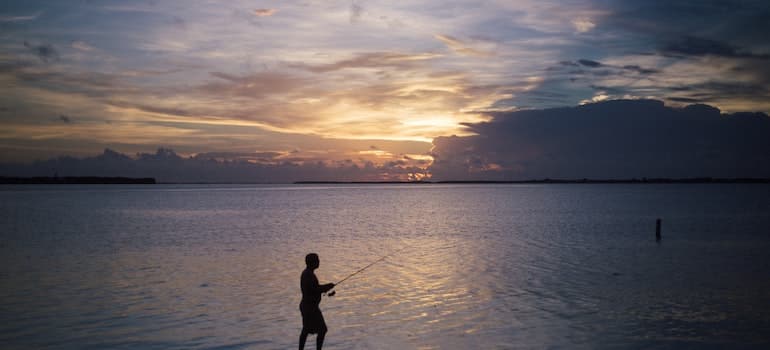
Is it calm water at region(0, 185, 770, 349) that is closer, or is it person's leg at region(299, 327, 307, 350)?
person's leg at region(299, 327, 307, 350)

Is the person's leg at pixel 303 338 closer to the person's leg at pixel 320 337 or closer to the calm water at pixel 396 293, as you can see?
the person's leg at pixel 320 337

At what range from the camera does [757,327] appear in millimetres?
13070

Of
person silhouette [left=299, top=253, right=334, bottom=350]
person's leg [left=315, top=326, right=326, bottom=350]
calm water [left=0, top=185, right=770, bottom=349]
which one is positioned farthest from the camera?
calm water [left=0, top=185, right=770, bottom=349]

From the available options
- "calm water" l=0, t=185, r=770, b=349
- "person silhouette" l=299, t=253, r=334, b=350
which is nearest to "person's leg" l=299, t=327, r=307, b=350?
"person silhouette" l=299, t=253, r=334, b=350

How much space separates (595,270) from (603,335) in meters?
10.7

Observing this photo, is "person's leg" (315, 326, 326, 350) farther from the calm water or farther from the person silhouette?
the calm water

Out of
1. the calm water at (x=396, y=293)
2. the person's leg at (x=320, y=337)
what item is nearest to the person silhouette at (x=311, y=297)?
the person's leg at (x=320, y=337)

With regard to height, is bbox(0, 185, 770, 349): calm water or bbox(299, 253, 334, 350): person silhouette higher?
bbox(299, 253, 334, 350): person silhouette

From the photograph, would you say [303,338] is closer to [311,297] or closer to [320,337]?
[320,337]

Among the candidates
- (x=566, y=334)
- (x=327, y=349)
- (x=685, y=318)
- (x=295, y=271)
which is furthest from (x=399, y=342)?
(x=295, y=271)

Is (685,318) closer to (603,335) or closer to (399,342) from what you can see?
(603,335)

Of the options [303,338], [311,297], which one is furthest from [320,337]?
[311,297]

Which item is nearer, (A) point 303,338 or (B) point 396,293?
(A) point 303,338

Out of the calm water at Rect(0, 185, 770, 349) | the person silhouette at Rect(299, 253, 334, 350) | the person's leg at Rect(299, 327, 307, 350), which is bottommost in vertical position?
the calm water at Rect(0, 185, 770, 349)
